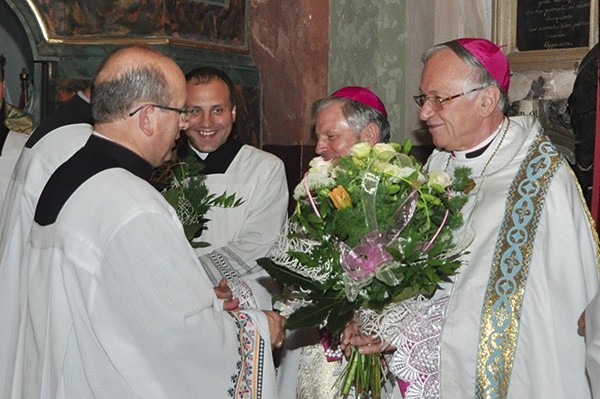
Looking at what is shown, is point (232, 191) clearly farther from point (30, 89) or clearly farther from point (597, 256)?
point (30, 89)

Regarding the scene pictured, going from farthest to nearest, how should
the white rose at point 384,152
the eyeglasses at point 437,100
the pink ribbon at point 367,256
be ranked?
1. the eyeglasses at point 437,100
2. the white rose at point 384,152
3. the pink ribbon at point 367,256

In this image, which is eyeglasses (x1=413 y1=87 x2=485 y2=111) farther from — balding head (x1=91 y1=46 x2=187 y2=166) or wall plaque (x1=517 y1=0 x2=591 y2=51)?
wall plaque (x1=517 y1=0 x2=591 y2=51)

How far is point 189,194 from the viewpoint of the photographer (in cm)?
573

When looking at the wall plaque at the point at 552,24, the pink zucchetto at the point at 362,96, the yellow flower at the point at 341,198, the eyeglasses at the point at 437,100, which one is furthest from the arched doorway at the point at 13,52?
the yellow flower at the point at 341,198

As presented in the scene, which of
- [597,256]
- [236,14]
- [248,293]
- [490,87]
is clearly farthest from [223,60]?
[597,256]

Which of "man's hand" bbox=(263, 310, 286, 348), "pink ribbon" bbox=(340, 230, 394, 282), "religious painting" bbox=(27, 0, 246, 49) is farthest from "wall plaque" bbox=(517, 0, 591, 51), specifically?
"man's hand" bbox=(263, 310, 286, 348)

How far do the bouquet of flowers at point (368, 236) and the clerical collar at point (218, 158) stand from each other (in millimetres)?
1863

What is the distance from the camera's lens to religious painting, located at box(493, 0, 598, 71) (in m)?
6.81

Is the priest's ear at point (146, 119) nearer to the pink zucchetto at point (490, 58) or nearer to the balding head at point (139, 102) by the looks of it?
the balding head at point (139, 102)

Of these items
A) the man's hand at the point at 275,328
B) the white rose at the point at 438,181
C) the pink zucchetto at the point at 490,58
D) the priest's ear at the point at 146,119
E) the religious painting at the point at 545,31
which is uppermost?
the religious painting at the point at 545,31

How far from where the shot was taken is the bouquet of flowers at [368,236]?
4.04m

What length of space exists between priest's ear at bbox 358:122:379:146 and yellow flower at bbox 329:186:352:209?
47.0 inches

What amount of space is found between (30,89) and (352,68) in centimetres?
352

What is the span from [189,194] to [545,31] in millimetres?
2814
